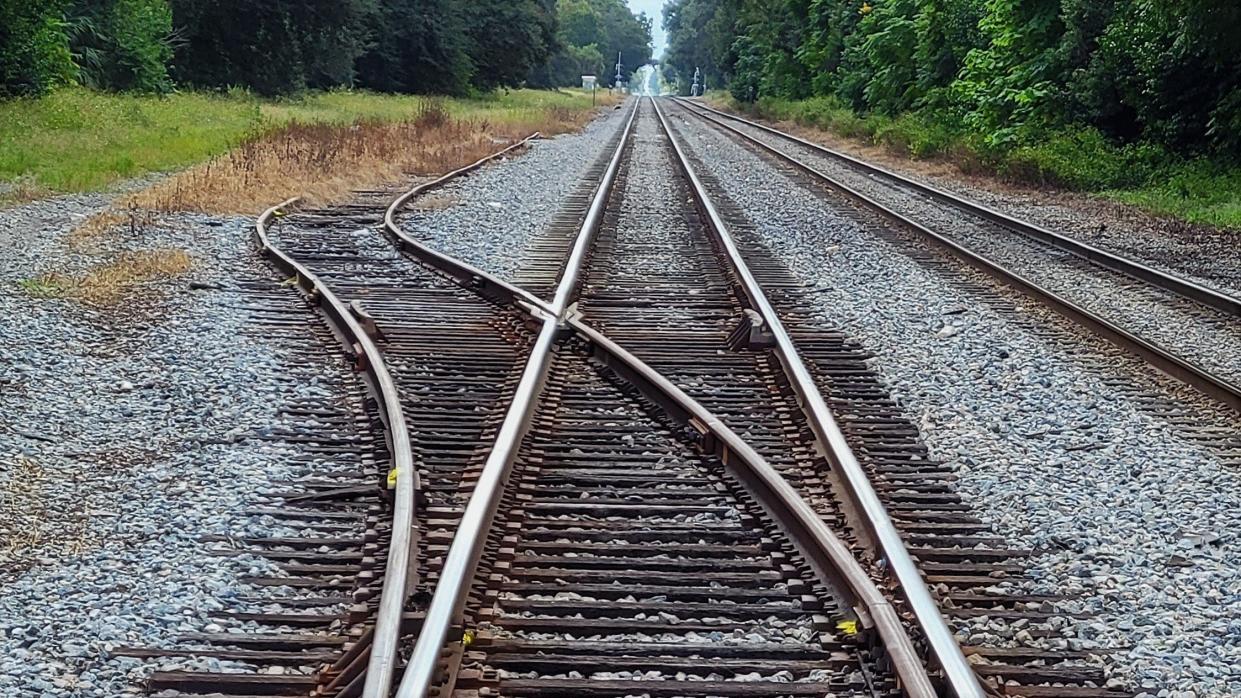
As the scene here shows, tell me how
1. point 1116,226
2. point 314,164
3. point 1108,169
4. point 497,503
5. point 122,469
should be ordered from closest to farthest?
point 497,503, point 122,469, point 1116,226, point 314,164, point 1108,169

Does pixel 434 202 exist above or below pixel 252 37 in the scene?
below

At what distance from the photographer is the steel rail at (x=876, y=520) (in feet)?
11.4

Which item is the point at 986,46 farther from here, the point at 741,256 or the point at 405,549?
the point at 405,549

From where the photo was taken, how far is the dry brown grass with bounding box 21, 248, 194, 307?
357 inches

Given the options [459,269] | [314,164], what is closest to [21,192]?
[314,164]

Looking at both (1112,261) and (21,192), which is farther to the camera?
(21,192)

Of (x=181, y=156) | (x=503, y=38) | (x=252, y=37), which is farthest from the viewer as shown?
(x=503, y=38)

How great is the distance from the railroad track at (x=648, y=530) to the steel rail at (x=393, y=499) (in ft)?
0.05

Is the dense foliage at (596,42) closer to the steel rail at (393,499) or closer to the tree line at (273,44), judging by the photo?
the tree line at (273,44)

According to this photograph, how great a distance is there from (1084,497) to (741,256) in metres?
6.45

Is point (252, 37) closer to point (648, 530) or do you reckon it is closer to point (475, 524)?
point (648, 530)

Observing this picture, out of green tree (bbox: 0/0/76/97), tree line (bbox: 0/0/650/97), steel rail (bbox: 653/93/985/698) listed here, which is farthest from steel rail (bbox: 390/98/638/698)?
tree line (bbox: 0/0/650/97)

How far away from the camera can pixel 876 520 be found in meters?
4.52

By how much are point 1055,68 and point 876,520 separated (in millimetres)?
22751
